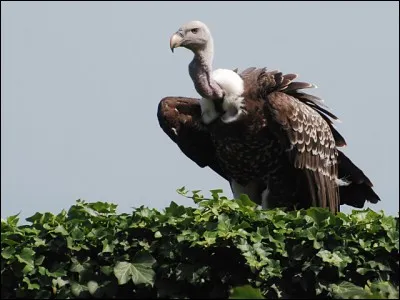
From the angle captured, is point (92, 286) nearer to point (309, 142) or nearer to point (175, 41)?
point (175, 41)

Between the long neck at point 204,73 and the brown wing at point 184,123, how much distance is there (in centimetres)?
44

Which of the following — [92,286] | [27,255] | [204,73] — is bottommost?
[92,286]

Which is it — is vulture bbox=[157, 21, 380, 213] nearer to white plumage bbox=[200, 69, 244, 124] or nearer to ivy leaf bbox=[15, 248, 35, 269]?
white plumage bbox=[200, 69, 244, 124]

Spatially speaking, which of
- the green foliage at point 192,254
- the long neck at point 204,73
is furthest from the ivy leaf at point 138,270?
the long neck at point 204,73

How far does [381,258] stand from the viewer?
373 inches

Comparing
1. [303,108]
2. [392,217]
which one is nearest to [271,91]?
[303,108]

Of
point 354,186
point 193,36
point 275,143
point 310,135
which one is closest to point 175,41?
point 193,36

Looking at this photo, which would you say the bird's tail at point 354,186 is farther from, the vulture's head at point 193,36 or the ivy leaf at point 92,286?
the ivy leaf at point 92,286

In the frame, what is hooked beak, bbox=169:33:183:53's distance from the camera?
12109 mm

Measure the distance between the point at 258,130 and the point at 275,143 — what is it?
10.7 inches

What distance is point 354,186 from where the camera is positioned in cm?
1347

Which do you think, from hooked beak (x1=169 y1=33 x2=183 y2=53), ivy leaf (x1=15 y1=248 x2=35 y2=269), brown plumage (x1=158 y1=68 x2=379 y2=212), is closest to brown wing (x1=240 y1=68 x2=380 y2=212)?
brown plumage (x1=158 y1=68 x2=379 y2=212)

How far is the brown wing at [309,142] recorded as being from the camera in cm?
1222

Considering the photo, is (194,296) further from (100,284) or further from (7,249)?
(7,249)
